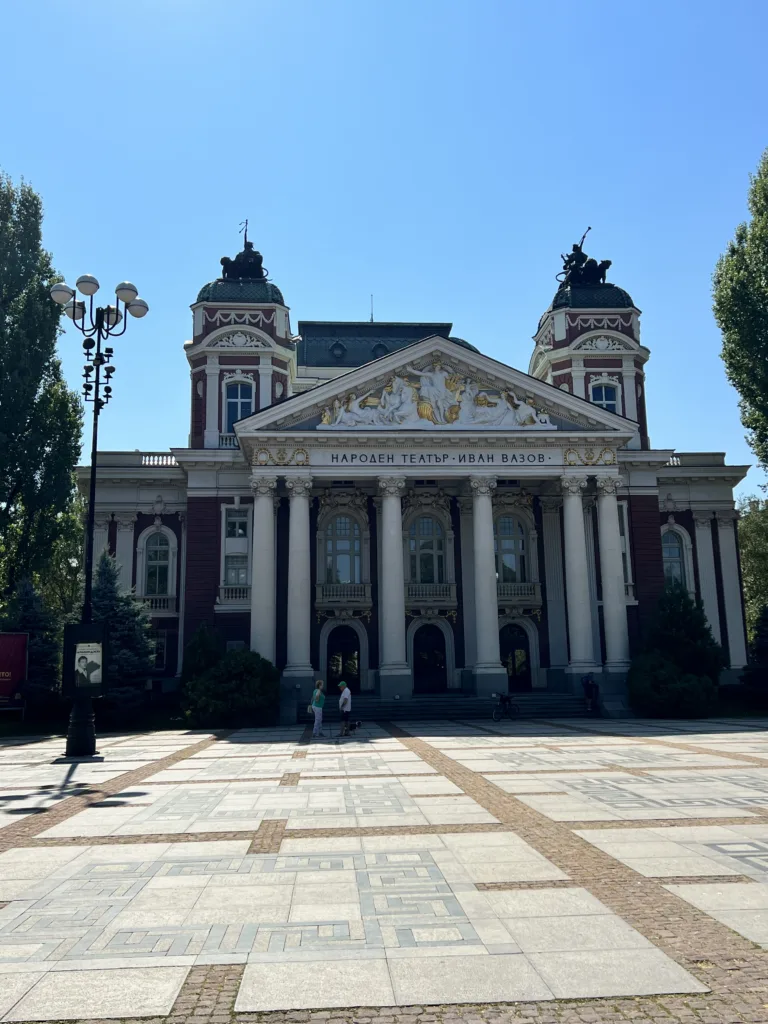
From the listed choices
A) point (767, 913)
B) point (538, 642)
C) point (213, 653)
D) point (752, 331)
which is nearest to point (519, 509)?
point (538, 642)

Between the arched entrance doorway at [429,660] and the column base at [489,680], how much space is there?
4882 mm

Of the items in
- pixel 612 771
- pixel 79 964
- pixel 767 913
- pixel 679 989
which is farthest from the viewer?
pixel 612 771

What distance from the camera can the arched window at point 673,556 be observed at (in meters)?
44.1

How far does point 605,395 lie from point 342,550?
17.1 m

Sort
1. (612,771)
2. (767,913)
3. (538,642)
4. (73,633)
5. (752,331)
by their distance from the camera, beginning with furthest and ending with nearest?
(538,642), (752,331), (73,633), (612,771), (767,913)

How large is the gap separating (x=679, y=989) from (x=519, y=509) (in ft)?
120

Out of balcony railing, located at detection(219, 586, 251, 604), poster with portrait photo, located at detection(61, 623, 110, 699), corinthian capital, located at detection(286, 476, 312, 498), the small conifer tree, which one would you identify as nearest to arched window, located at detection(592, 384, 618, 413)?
corinthian capital, located at detection(286, 476, 312, 498)

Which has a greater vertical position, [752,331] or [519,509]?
[752,331]

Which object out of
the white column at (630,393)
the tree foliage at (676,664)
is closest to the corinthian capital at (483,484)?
the tree foliage at (676,664)

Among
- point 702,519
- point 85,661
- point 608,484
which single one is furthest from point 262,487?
point 702,519

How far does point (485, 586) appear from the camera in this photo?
35781 mm

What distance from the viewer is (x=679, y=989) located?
5164mm

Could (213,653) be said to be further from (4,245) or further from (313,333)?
(313,333)

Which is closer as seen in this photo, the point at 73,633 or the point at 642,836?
the point at 642,836
